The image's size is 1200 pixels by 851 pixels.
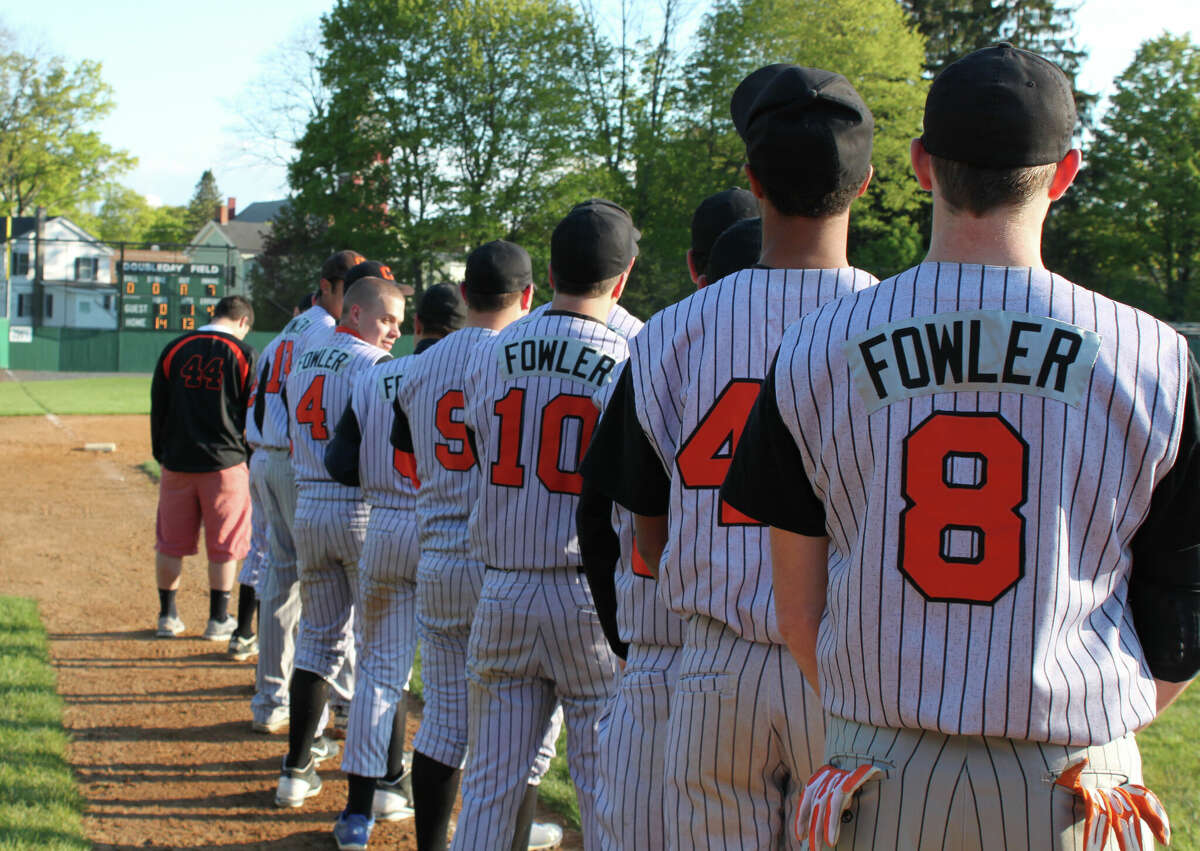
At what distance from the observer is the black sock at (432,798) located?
3703 mm

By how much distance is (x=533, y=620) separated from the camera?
322 centimetres

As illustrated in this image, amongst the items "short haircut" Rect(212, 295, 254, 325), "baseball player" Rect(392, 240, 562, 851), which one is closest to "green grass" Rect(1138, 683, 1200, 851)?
"baseball player" Rect(392, 240, 562, 851)

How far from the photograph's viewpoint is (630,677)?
8.45 feet

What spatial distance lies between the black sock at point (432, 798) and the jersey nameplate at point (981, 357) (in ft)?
8.60

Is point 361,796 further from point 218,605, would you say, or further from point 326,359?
point 218,605

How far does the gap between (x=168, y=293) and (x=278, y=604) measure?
33.2 m

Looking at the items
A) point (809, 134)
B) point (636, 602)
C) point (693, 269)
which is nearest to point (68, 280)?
point (693, 269)

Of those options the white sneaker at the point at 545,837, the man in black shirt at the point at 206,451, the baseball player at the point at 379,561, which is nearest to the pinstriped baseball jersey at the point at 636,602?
the baseball player at the point at 379,561

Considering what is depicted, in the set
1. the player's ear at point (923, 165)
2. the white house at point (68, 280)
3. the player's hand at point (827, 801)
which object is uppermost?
the white house at point (68, 280)

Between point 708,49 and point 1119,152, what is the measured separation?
16628 mm

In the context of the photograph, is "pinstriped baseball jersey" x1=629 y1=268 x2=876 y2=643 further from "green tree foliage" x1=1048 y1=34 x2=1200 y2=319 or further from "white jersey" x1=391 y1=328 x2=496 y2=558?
"green tree foliage" x1=1048 y1=34 x2=1200 y2=319

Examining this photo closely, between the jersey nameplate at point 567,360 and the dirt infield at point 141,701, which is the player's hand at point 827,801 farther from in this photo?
the dirt infield at point 141,701

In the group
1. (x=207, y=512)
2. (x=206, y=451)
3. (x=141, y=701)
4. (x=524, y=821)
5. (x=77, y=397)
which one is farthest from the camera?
(x=77, y=397)

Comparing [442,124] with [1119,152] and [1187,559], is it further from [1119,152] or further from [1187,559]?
[1187,559]
